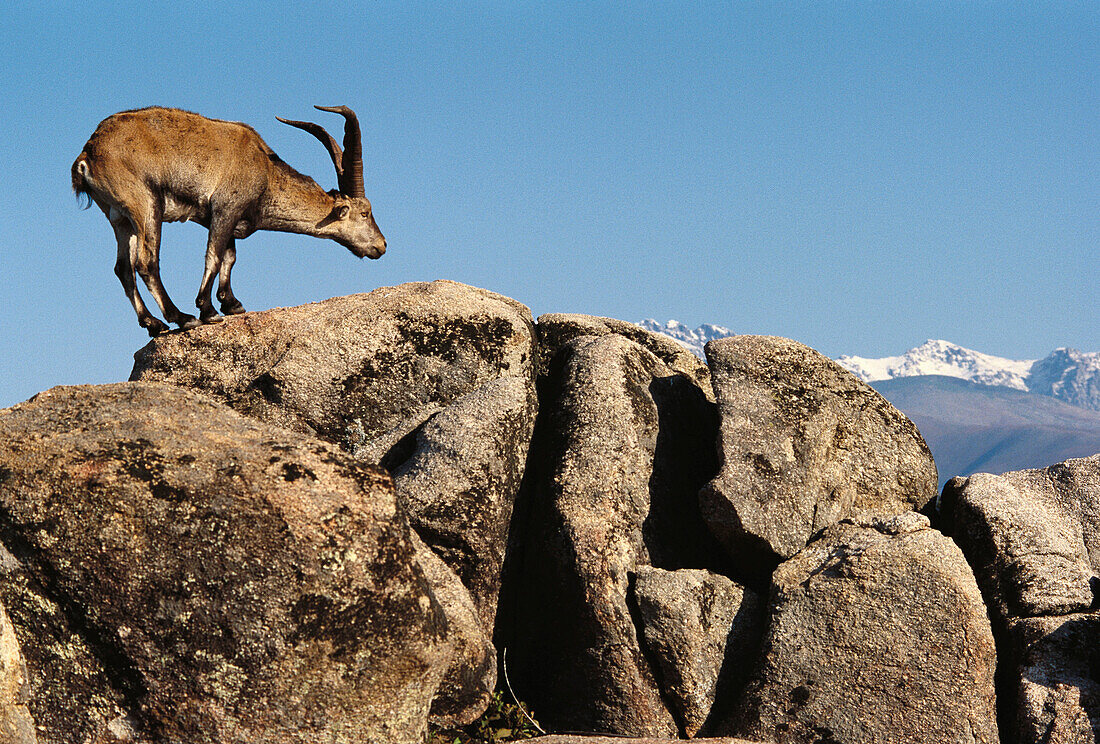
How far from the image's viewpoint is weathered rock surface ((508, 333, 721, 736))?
12336 mm

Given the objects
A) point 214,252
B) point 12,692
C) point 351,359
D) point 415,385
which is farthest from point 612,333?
point 12,692

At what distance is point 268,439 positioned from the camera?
10.5 metres

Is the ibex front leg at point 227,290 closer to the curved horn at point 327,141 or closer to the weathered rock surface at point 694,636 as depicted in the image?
the curved horn at point 327,141

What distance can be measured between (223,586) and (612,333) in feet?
29.1

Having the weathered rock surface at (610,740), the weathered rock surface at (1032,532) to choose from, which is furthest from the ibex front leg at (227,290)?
the weathered rock surface at (1032,532)

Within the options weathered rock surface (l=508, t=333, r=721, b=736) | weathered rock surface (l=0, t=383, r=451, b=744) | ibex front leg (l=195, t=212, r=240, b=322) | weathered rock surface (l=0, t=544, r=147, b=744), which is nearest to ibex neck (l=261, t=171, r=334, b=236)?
ibex front leg (l=195, t=212, r=240, b=322)

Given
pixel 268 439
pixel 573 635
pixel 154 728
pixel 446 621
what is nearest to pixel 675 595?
pixel 573 635

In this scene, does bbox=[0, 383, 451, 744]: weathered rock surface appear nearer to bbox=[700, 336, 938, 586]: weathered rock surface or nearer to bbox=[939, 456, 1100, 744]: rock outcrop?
bbox=[700, 336, 938, 586]: weathered rock surface

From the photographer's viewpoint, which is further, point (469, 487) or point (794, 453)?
point (794, 453)

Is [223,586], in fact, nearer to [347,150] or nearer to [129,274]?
[129,274]

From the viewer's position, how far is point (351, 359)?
15.3 meters

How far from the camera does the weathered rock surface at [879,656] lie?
11422 mm

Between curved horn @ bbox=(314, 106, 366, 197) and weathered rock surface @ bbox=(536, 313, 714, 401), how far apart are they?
4486mm

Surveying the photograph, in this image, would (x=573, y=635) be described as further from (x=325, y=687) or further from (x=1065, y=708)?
(x=1065, y=708)
